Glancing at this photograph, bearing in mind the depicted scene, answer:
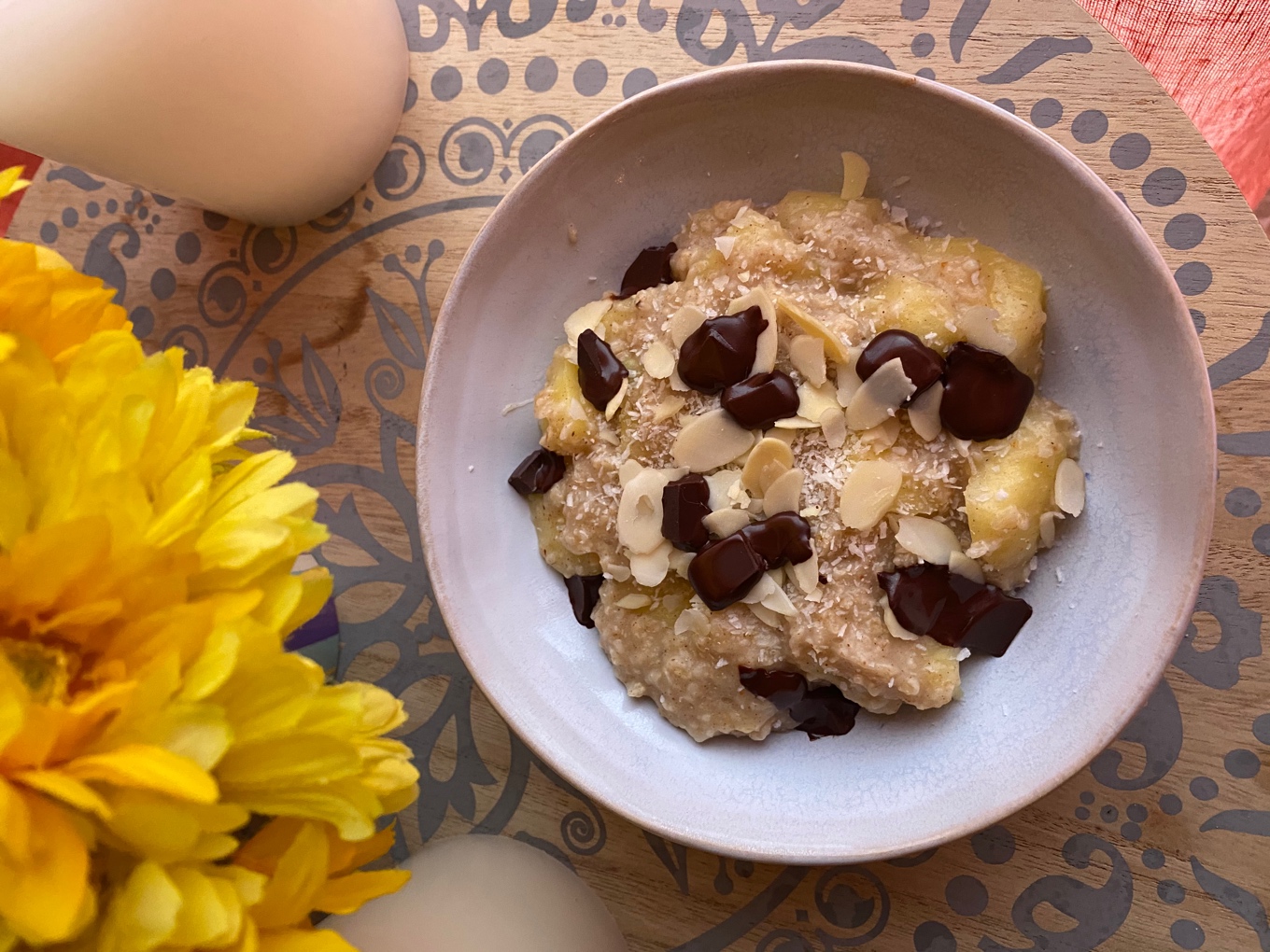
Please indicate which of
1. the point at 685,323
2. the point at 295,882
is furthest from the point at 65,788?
the point at 685,323

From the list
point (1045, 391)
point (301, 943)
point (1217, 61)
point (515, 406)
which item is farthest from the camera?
point (1217, 61)

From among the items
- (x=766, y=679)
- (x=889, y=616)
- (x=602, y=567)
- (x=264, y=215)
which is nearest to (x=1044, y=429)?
(x=889, y=616)

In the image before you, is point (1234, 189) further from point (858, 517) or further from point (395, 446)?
point (395, 446)

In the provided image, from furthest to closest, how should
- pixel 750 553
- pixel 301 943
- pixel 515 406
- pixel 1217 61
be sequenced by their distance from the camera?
A: pixel 1217 61, pixel 515 406, pixel 750 553, pixel 301 943

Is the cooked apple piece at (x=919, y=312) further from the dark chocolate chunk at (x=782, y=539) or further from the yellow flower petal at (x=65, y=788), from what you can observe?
the yellow flower petal at (x=65, y=788)

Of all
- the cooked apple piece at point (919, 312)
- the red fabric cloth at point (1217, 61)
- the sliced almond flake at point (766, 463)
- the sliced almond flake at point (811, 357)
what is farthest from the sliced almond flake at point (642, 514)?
the red fabric cloth at point (1217, 61)

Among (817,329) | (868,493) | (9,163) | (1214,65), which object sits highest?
(1214,65)

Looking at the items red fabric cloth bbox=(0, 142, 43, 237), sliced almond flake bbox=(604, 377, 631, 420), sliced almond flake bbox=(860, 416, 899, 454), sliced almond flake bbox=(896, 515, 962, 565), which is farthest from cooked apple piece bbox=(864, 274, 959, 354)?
red fabric cloth bbox=(0, 142, 43, 237)

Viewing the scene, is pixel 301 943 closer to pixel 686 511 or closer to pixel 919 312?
pixel 686 511
